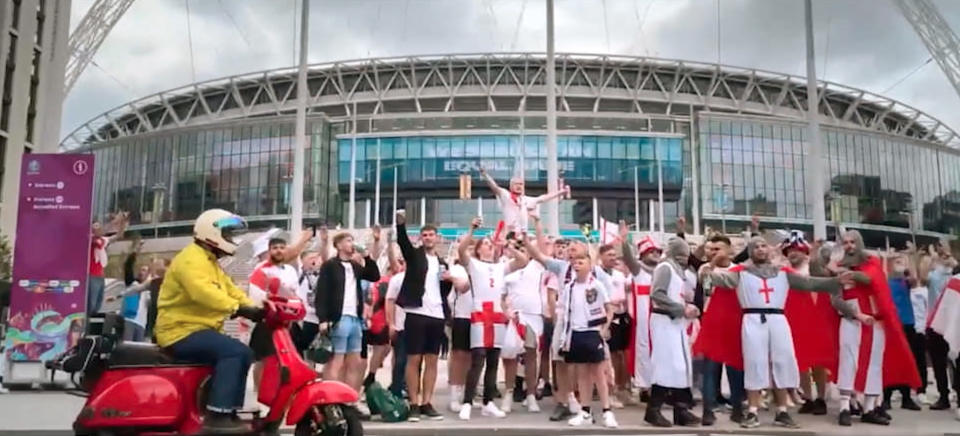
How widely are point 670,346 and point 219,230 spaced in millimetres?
4544

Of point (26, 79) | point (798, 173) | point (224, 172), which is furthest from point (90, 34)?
point (798, 173)

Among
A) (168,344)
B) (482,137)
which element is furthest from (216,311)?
(482,137)

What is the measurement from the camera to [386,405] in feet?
26.0

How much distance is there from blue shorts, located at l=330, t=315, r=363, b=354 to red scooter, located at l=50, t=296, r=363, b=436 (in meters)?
2.79

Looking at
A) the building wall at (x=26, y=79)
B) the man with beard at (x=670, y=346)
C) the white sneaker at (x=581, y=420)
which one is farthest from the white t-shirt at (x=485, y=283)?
the building wall at (x=26, y=79)

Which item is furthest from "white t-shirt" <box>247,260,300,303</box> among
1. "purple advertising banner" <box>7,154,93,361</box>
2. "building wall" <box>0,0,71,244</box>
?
"building wall" <box>0,0,71,244</box>

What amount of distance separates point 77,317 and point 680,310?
9.30m

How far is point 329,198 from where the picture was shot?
7419 cm

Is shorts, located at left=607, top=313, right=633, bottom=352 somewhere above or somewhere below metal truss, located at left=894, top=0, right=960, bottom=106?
below

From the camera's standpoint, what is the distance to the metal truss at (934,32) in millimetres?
35969

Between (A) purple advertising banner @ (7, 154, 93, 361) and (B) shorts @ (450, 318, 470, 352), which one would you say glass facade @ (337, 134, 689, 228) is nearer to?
(A) purple advertising banner @ (7, 154, 93, 361)

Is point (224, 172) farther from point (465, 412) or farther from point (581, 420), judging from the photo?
point (581, 420)

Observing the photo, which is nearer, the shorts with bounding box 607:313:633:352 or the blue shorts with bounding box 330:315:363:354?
the blue shorts with bounding box 330:315:363:354

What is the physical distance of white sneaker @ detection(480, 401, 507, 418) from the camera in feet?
26.8
